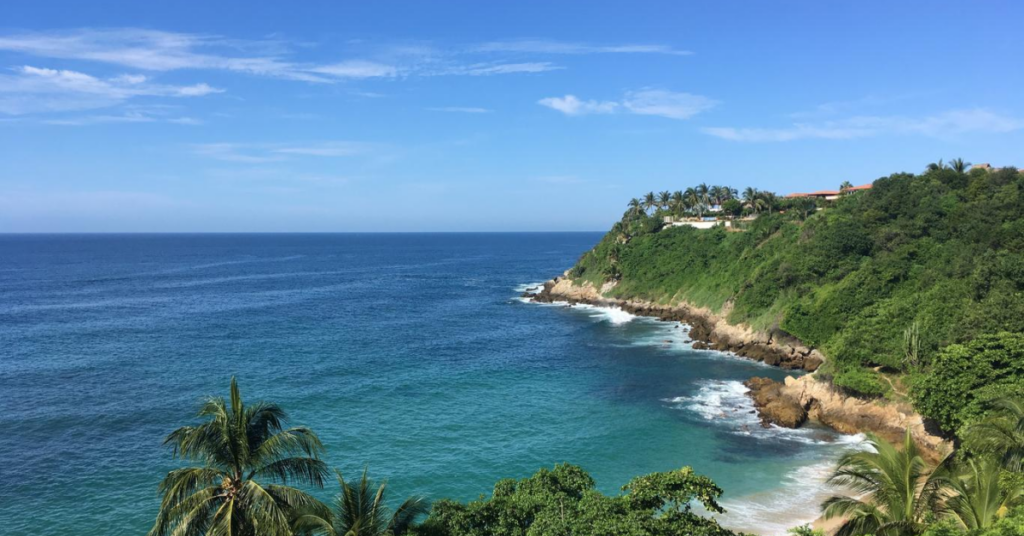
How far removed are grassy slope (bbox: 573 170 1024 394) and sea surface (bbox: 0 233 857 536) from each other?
8.28 m

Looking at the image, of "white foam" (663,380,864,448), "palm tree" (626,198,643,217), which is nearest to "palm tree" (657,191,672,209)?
"palm tree" (626,198,643,217)

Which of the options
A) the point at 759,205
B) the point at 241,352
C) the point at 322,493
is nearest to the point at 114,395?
the point at 241,352

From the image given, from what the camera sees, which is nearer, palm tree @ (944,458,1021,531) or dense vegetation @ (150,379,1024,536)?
dense vegetation @ (150,379,1024,536)

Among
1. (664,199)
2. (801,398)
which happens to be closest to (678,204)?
(664,199)

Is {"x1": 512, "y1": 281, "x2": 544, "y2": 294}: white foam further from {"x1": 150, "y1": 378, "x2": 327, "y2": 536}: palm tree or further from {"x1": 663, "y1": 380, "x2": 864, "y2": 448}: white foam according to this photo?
{"x1": 150, "y1": 378, "x2": 327, "y2": 536}: palm tree

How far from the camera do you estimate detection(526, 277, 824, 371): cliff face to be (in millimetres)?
63344

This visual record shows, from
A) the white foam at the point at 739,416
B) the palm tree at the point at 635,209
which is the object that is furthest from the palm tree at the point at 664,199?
the white foam at the point at 739,416

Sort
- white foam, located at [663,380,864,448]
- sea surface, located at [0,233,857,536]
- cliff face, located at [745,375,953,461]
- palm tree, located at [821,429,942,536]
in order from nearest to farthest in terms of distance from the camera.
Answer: palm tree, located at [821,429,942,536], sea surface, located at [0,233,857,536], cliff face, located at [745,375,953,461], white foam, located at [663,380,864,448]

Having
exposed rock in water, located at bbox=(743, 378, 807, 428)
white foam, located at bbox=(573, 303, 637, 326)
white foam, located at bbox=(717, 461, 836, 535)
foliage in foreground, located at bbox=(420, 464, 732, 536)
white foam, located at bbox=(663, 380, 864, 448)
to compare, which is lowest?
white foam, located at bbox=(717, 461, 836, 535)

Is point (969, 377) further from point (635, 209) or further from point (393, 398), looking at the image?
point (635, 209)

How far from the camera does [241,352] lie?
6738 cm

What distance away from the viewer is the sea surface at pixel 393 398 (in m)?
36.3

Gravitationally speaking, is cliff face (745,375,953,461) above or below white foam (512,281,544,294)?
below

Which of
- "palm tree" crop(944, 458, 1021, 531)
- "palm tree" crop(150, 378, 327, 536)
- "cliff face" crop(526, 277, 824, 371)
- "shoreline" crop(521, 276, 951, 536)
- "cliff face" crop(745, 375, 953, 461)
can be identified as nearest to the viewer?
"palm tree" crop(150, 378, 327, 536)
